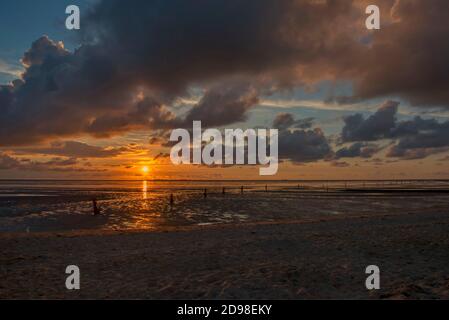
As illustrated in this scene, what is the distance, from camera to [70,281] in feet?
38.6

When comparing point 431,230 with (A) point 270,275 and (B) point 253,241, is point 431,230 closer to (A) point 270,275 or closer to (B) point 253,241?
(B) point 253,241

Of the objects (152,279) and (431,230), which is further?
(431,230)

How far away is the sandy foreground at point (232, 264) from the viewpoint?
10531 millimetres

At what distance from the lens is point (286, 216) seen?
124 feet

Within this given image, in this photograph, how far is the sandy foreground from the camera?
415 inches

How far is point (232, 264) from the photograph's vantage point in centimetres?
1383
